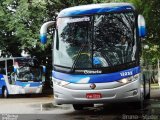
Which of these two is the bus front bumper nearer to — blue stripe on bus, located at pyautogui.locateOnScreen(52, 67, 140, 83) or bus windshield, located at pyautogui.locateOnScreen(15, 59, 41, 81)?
blue stripe on bus, located at pyautogui.locateOnScreen(52, 67, 140, 83)

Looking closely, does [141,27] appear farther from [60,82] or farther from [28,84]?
[28,84]

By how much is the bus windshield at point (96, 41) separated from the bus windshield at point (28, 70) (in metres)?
14.2

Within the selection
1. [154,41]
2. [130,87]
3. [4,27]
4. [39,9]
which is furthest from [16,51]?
[130,87]

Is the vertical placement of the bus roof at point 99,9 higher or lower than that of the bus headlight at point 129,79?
higher

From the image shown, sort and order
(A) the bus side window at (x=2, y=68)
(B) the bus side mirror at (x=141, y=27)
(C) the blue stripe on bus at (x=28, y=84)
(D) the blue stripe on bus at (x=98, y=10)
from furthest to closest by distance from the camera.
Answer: (A) the bus side window at (x=2, y=68) → (C) the blue stripe on bus at (x=28, y=84) → (D) the blue stripe on bus at (x=98, y=10) → (B) the bus side mirror at (x=141, y=27)

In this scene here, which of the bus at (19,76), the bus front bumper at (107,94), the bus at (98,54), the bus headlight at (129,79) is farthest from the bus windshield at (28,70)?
the bus headlight at (129,79)

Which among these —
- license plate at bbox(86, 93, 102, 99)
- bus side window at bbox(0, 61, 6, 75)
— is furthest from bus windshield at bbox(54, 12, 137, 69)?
bus side window at bbox(0, 61, 6, 75)

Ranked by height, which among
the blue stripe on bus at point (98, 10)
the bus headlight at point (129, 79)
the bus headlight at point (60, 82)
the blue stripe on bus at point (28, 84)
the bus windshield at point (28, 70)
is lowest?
the blue stripe on bus at point (28, 84)

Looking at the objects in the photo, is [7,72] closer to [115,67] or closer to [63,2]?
[63,2]

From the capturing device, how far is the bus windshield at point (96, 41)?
12.4m

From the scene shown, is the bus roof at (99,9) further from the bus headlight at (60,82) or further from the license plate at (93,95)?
the license plate at (93,95)

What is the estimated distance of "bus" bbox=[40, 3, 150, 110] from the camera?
12.1 meters

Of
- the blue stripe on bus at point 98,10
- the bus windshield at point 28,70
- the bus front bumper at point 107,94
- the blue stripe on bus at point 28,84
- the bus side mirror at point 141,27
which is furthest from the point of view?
the bus windshield at point 28,70

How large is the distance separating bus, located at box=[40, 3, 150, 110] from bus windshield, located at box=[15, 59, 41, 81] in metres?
13.9
